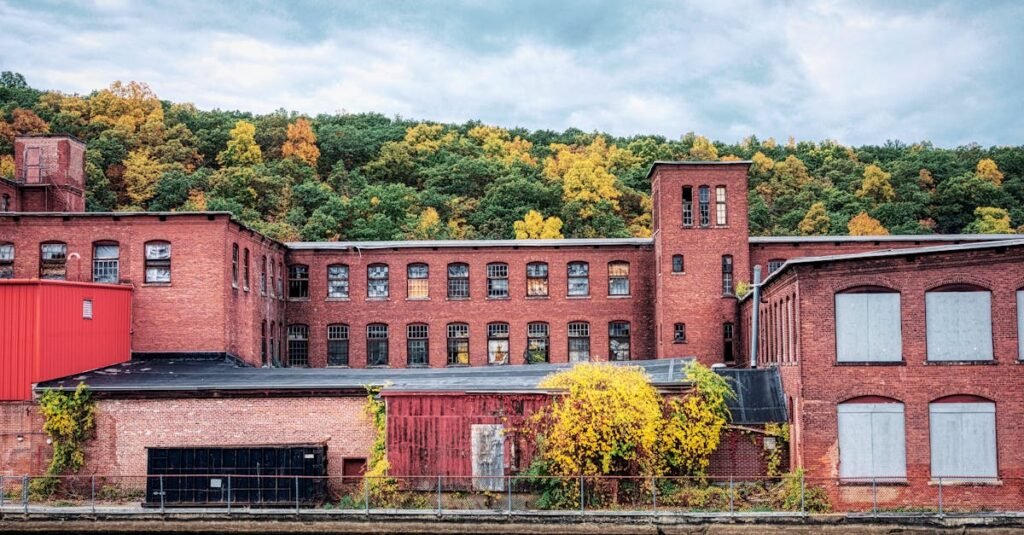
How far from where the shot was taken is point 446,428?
28719 millimetres

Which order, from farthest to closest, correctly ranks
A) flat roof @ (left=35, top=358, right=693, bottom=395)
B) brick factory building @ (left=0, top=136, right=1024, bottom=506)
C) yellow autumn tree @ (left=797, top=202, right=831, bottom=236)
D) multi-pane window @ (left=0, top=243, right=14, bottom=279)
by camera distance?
yellow autumn tree @ (left=797, top=202, right=831, bottom=236), multi-pane window @ (left=0, top=243, right=14, bottom=279), flat roof @ (left=35, top=358, right=693, bottom=395), brick factory building @ (left=0, top=136, right=1024, bottom=506)

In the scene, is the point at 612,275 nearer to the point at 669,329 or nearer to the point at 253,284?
the point at 669,329

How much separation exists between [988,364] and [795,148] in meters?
72.9

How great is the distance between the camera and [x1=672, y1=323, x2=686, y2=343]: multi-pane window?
43812 mm

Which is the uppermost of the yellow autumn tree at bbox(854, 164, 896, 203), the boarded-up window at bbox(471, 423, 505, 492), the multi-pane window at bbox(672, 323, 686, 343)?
the yellow autumn tree at bbox(854, 164, 896, 203)

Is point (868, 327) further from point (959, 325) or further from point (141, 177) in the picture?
point (141, 177)

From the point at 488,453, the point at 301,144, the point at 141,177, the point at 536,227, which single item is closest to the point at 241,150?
the point at 301,144

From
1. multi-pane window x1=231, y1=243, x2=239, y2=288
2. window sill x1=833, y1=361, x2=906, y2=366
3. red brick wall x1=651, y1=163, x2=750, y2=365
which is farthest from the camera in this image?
red brick wall x1=651, y1=163, x2=750, y2=365

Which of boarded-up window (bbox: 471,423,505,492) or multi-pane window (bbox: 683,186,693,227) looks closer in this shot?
boarded-up window (bbox: 471,423,505,492)

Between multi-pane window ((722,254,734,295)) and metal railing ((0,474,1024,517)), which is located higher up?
multi-pane window ((722,254,734,295))

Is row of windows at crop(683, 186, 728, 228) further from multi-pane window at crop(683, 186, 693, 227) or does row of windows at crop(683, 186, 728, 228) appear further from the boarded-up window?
the boarded-up window

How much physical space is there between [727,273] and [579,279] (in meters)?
7.08

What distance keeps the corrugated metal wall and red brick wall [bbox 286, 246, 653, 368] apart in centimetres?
1874

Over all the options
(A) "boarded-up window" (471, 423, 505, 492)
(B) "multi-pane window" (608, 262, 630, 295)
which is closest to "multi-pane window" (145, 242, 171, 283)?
(A) "boarded-up window" (471, 423, 505, 492)
